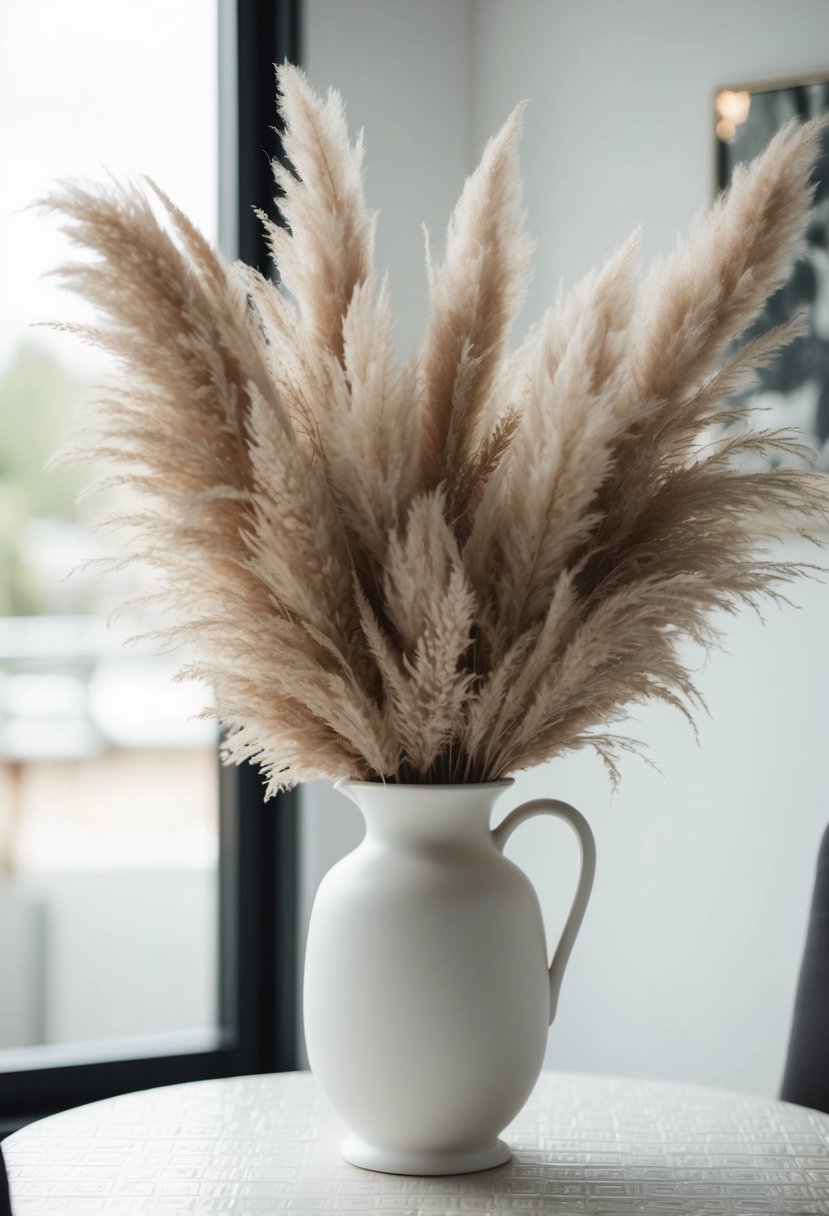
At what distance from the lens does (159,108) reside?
2.16 meters

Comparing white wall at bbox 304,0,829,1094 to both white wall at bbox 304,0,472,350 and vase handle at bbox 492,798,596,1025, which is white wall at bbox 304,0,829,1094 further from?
vase handle at bbox 492,798,596,1025

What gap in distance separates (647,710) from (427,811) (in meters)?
1.17

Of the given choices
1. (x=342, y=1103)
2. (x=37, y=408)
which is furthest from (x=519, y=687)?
(x=37, y=408)

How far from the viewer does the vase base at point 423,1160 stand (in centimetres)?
98

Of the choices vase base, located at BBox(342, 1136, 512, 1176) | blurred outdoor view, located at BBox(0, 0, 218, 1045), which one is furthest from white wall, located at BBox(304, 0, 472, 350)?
vase base, located at BBox(342, 1136, 512, 1176)

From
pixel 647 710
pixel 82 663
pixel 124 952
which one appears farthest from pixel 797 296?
pixel 124 952

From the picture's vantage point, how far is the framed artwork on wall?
192 centimetres

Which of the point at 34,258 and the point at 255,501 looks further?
the point at 34,258

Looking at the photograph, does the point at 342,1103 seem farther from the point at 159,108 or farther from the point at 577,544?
the point at 159,108

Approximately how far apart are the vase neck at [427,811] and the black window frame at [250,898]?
1.17 metres

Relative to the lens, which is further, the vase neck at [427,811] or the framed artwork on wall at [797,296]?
the framed artwork on wall at [797,296]

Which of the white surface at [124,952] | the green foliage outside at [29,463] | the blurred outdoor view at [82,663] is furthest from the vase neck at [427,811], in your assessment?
the white surface at [124,952]

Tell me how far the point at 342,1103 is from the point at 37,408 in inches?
54.0

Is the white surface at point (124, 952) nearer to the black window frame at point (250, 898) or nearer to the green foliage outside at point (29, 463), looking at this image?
the black window frame at point (250, 898)
